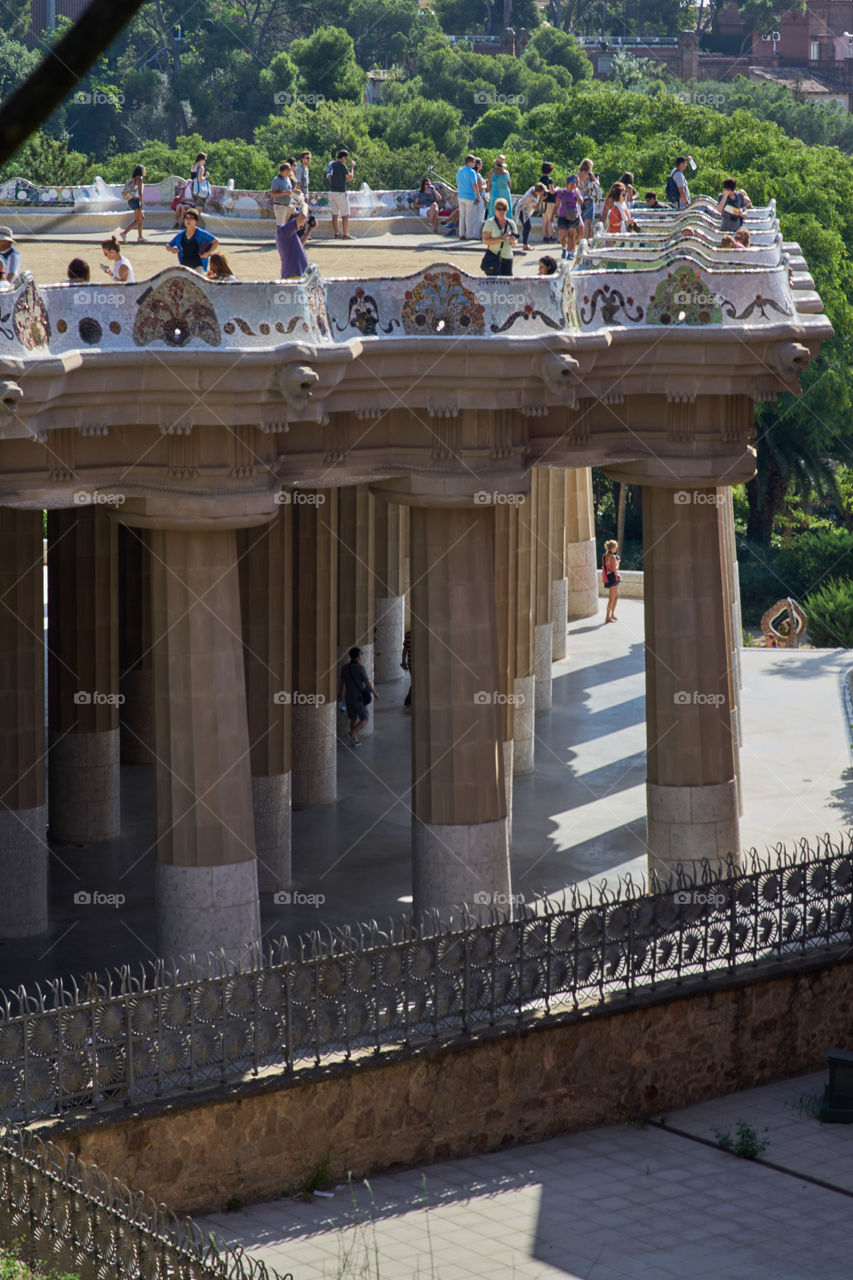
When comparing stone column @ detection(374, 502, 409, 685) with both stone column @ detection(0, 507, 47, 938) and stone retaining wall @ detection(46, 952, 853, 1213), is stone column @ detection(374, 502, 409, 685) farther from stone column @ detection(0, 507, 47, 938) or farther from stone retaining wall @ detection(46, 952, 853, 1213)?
stone retaining wall @ detection(46, 952, 853, 1213)

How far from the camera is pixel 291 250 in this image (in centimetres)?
2283

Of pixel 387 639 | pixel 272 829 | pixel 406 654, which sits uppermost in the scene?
pixel 272 829

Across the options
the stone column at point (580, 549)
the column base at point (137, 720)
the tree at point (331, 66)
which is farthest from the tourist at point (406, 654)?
the tree at point (331, 66)

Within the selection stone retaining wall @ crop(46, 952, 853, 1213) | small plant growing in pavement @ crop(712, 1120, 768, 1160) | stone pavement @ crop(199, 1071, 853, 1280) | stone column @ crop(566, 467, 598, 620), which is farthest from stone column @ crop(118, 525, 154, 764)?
stone column @ crop(566, 467, 598, 620)

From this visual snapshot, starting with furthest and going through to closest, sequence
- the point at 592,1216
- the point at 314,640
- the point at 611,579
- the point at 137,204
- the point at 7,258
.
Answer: the point at 611,579 → the point at 137,204 → the point at 314,640 → the point at 7,258 → the point at 592,1216

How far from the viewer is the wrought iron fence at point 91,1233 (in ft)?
46.7

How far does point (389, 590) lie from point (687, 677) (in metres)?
15.1

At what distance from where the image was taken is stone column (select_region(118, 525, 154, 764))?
103 ft

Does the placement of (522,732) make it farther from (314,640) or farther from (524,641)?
(314,640)

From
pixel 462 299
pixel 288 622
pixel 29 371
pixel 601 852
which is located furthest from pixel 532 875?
pixel 29 371

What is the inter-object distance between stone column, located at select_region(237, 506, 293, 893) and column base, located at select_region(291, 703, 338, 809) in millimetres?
3222

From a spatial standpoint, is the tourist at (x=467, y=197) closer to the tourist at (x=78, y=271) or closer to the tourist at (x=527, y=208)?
the tourist at (x=527, y=208)

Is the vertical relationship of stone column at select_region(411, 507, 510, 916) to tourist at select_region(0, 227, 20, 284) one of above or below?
below

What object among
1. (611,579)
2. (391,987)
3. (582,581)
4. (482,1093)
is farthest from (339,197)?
(482,1093)
